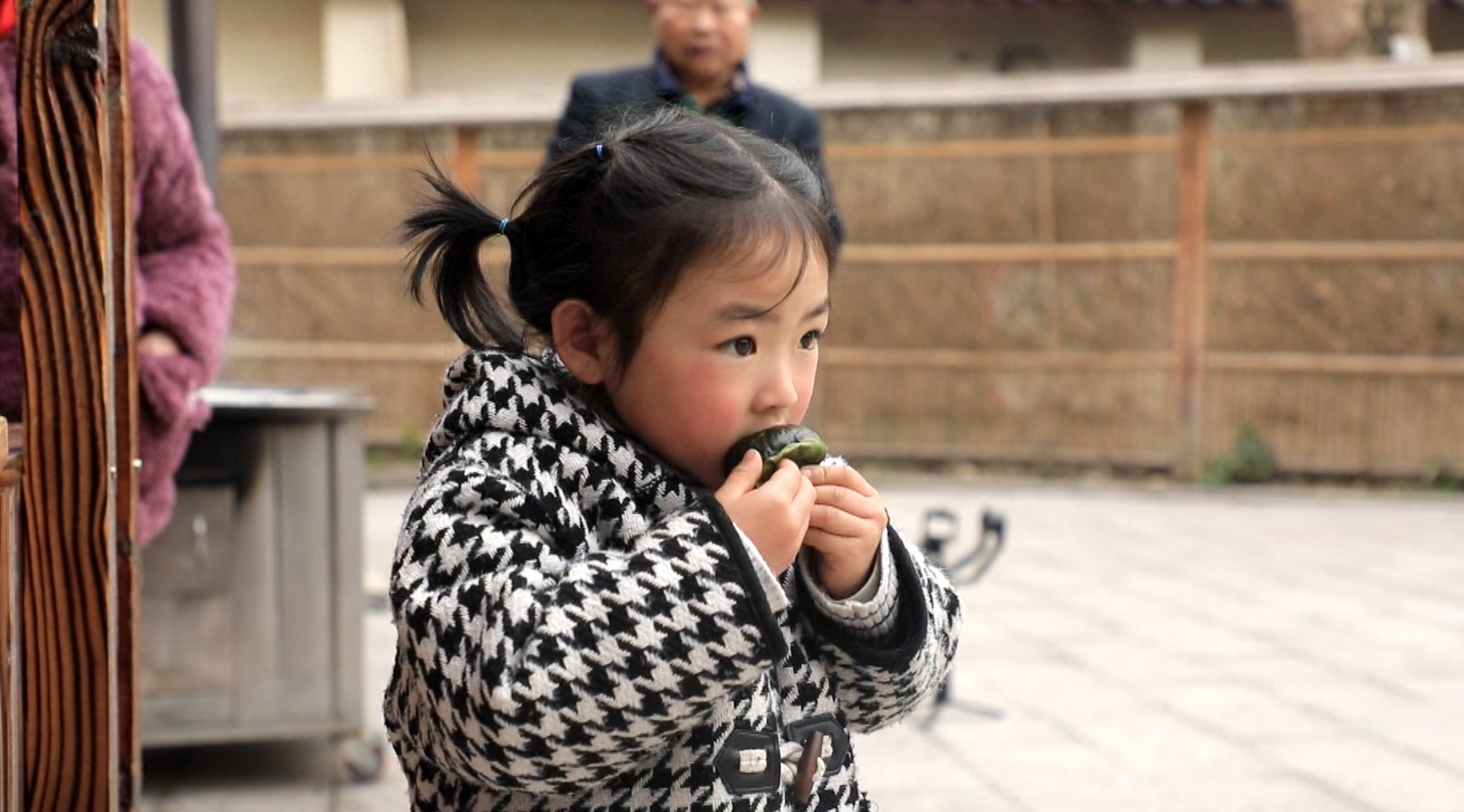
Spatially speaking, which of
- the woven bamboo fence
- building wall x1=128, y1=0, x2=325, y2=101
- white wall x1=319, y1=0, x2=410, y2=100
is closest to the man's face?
the woven bamboo fence

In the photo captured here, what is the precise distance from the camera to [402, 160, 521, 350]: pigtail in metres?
1.59

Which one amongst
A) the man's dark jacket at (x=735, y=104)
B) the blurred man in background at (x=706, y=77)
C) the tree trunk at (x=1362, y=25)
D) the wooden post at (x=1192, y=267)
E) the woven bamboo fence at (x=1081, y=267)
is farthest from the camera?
the tree trunk at (x=1362, y=25)

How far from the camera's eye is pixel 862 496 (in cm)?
148

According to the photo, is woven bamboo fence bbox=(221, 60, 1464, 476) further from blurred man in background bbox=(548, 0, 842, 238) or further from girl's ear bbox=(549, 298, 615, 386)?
girl's ear bbox=(549, 298, 615, 386)

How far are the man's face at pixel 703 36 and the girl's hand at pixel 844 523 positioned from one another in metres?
2.43

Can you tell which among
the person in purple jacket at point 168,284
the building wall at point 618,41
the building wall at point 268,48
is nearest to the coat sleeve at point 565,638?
the person in purple jacket at point 168,284

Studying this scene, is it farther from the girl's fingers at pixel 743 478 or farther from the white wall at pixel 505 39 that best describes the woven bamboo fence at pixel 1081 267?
the girl's fingers at pixel 743 478

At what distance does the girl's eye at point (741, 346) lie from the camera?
143cm

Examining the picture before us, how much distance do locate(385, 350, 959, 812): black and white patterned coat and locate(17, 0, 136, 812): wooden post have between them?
0.33 metres

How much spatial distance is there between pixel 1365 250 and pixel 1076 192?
1.49 meters

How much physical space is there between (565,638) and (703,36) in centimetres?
270

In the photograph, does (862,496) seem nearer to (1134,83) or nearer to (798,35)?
(1134,83)

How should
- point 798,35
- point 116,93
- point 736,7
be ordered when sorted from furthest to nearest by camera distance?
1. point 798,35
2. point 736,7
3. point 116,93

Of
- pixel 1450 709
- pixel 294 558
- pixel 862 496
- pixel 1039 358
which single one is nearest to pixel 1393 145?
pixel 1039 358
